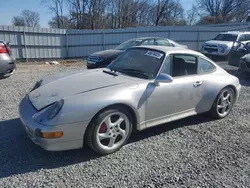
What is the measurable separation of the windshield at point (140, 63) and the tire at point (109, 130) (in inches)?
30.8

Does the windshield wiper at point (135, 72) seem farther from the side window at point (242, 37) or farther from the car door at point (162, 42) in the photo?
the side window at point (242, 37)

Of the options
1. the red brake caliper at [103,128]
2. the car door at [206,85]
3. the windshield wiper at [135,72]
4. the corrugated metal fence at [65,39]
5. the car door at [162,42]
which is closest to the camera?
the red brake caliper at [103,128]

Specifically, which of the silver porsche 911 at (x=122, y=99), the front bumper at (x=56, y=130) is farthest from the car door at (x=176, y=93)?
the front bumper at (x=56, y=130)

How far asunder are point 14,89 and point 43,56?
7.18m

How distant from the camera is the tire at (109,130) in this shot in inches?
107

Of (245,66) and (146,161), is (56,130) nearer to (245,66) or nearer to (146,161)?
(146,161)

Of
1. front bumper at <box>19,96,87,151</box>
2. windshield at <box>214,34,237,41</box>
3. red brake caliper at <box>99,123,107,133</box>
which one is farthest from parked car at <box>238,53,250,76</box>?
front bumper at <box>19,96,87,151</box>

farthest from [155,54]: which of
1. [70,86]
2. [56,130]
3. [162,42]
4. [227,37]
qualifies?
[227,37]

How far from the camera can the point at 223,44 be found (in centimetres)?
1280

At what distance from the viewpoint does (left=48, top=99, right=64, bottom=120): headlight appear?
99.7 inches

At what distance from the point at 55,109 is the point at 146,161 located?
1353mm

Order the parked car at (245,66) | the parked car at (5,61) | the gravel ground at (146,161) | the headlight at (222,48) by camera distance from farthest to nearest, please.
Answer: the headlight at (222,48), the parked car at (245,66), the parked car at (5,61), the gravel ground at (146,161)

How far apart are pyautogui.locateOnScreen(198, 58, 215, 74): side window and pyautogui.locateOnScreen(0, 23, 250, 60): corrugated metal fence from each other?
35.3 feet

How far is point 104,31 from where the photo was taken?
14172 millimetres
